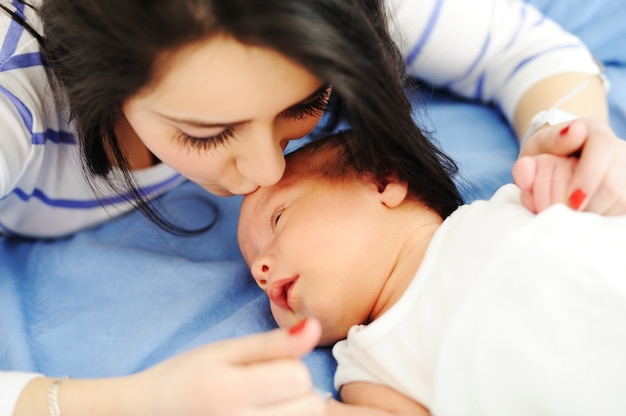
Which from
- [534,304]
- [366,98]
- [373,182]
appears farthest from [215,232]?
[534,304]

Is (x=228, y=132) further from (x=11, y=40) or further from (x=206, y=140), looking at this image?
(x=11, y=40)

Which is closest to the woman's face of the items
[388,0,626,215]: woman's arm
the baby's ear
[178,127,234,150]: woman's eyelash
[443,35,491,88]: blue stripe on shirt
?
[178,127,234,150]: woman's eyelash

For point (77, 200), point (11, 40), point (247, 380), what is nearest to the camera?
point (247, 380)

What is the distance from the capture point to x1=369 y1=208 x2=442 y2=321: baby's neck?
2.78 ft

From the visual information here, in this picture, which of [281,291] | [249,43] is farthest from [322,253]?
[249,43]

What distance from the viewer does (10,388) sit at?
2.36ft

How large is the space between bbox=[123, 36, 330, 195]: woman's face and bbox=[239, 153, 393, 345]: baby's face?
6 centimetres

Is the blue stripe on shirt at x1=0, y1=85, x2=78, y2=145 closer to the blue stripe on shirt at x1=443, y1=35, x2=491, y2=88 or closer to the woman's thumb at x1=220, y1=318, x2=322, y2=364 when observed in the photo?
the woman's thumb at x1=220, y1=318, x2=322, y2=364

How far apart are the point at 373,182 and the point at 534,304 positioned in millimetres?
280

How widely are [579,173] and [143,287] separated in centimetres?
64

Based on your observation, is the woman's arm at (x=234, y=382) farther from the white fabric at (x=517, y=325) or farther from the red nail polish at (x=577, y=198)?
the red nail polish at (x=577, y=198)

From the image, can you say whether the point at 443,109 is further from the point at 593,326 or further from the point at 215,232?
the point at 593,326

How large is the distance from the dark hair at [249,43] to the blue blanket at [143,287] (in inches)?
9.5

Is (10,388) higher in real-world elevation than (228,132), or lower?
lower
